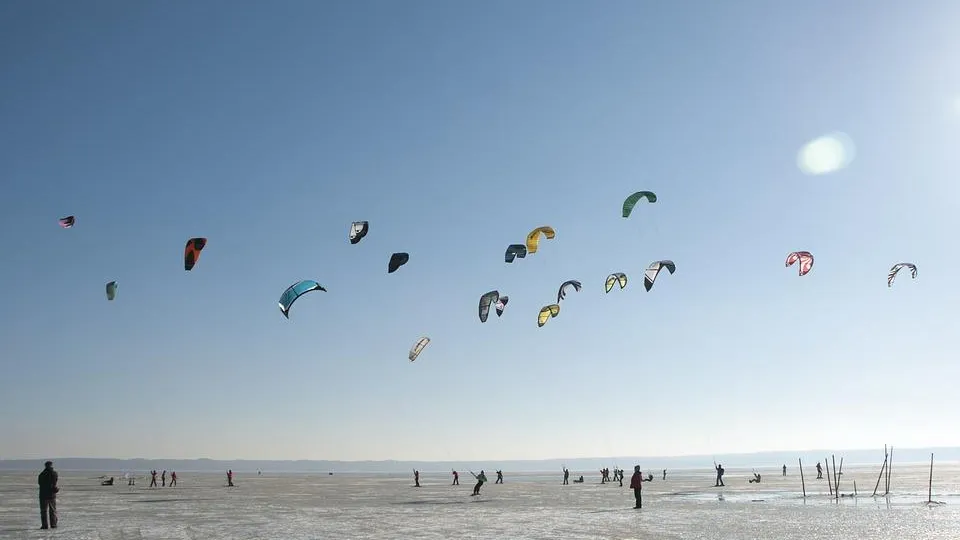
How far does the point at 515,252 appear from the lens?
3212cm

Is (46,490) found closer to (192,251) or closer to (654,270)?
(192,251)

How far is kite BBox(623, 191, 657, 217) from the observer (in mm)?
30344

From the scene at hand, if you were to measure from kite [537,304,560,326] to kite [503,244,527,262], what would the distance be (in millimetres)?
3971

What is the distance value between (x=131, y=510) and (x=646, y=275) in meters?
23.5

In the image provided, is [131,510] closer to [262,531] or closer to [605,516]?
[262,531]

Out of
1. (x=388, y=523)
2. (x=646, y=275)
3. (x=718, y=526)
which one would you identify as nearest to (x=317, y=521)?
(x=388, y=523)

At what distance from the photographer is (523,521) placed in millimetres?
20703

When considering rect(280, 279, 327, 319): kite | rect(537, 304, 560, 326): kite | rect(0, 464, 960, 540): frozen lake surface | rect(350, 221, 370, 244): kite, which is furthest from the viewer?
rect(537, 304, 560, 326): kite

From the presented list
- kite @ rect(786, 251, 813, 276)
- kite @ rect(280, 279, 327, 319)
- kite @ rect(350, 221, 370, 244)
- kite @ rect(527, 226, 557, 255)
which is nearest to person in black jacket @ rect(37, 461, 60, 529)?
kite @ rect(280, 279, 327, 319)

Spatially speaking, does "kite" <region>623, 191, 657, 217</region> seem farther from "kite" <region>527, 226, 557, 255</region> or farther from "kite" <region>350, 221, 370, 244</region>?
"kite" <region>350, 221, 370, 244</region>

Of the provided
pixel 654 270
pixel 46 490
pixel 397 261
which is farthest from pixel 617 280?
pixel 46 490

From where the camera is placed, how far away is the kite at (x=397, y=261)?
29.6 meters

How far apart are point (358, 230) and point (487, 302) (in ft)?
24.4

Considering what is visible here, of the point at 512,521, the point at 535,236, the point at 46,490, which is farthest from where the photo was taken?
the point at 535,236
